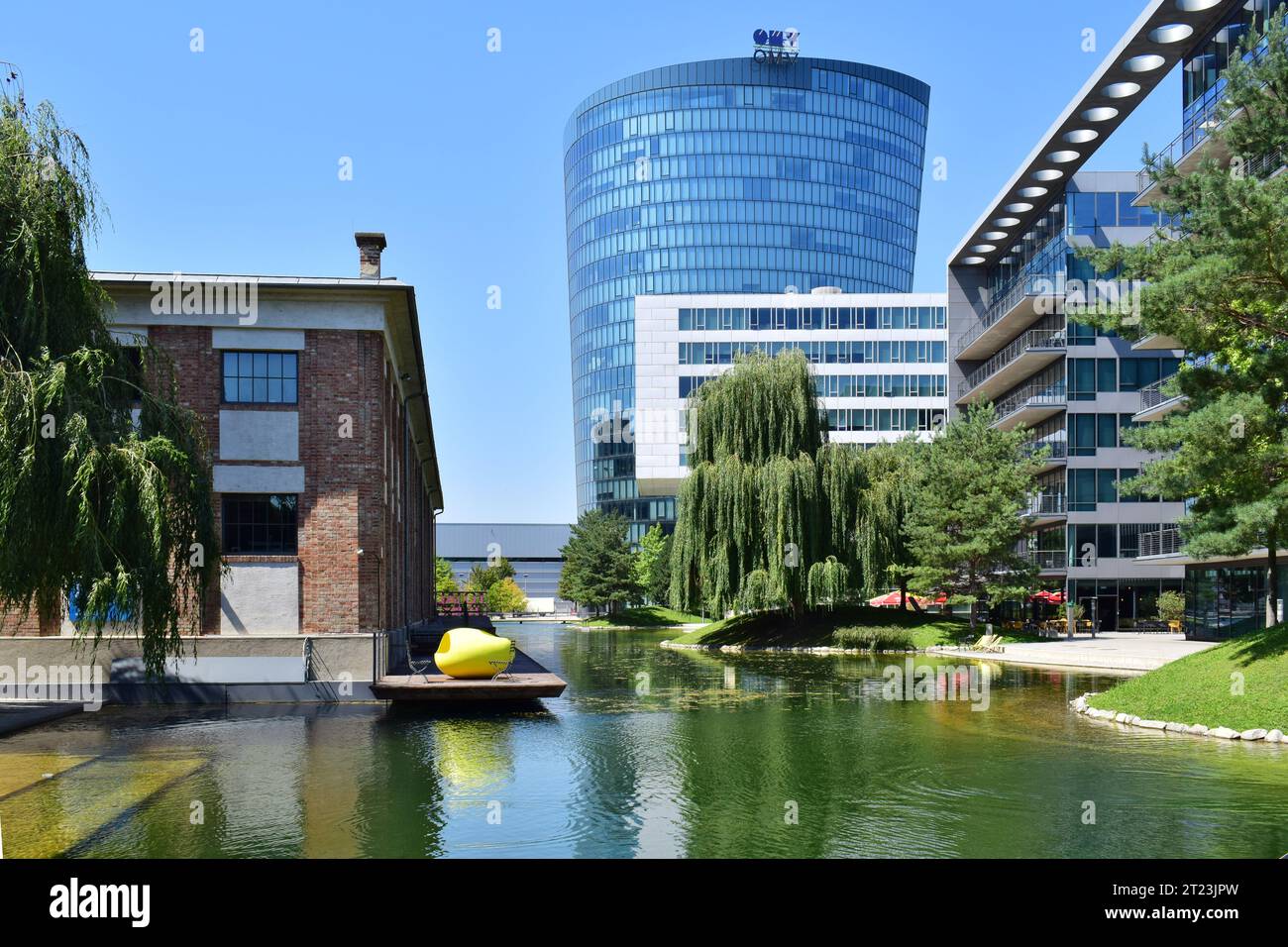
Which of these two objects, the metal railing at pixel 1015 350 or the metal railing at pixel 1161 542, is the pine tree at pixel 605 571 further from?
the metal railing at pixel 1161 542

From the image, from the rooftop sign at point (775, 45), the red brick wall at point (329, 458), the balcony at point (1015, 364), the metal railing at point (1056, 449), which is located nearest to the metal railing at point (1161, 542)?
the metal railing at point (1056, 449)

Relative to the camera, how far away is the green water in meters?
10.1

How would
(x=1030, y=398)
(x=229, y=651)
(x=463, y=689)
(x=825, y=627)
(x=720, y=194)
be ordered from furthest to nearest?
1. (x=720, y=194)
2. (x=1030, y=398)
3. (x=825, y=627)
4. (x=229, y=651)
5. (x=463, y=689)

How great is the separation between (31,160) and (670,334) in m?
73.6

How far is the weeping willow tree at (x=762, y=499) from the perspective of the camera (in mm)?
38656

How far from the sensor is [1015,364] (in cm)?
5438

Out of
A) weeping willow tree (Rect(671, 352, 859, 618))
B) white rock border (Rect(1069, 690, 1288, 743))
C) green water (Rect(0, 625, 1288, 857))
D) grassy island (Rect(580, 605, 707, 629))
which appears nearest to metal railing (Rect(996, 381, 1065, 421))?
weeping willow tree (Rect(671, 352, 859, 618))

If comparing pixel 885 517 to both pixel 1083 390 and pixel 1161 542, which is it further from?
pixel 1083 390

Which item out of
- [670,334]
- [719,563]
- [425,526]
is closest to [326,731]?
[719,563]

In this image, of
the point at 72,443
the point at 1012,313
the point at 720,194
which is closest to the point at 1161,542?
the point at 1012,313

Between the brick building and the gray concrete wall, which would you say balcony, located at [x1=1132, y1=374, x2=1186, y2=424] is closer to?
the brick building

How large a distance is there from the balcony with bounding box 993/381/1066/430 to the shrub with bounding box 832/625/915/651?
14434 millimetres

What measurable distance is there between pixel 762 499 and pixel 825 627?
6.76 meters
